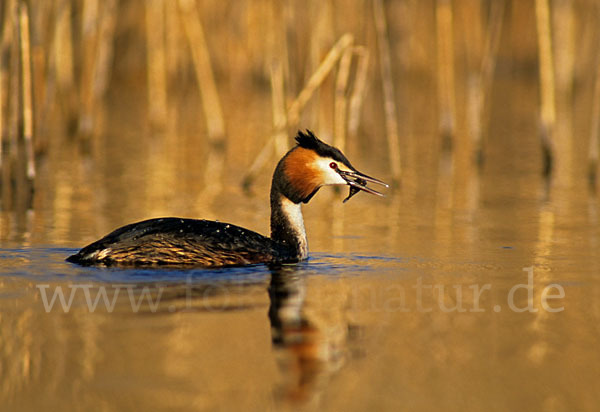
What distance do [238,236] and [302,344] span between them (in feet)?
7.84

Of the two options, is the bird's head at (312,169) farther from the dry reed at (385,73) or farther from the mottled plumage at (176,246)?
the dry reed at (385,73)

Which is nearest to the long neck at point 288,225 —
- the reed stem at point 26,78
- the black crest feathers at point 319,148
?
the black crest feathers at point 319,148

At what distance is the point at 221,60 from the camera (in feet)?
91.0

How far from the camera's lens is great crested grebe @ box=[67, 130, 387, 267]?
7672mm

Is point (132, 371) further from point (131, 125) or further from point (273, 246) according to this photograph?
point (131, 125)

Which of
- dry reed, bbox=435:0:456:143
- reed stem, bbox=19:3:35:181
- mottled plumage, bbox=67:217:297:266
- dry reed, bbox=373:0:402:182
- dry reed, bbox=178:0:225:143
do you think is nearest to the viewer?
mottled plumage, bbox=67:217:297:266

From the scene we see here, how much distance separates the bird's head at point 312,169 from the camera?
28.0 ft

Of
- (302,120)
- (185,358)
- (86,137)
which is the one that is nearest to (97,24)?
(86,137)

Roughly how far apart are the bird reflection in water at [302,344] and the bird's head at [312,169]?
1.48m

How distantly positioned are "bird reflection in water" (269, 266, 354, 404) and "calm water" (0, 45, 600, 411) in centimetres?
1

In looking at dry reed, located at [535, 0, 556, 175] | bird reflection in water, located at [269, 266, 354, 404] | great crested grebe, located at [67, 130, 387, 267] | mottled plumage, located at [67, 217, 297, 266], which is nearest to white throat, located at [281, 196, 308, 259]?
great crested grebe, located at [67, 130, 387, 267]

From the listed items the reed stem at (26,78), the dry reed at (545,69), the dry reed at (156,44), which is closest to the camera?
the reed stem at (26,78)

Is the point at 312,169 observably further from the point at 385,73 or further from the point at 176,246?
the point at 385,73

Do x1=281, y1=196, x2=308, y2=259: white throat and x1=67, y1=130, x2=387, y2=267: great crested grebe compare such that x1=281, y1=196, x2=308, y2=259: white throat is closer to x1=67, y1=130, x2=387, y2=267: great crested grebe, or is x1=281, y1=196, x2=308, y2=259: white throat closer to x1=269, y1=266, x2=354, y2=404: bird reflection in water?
x1=67, y1=130, x2=387, y2=267: great crested grebe
